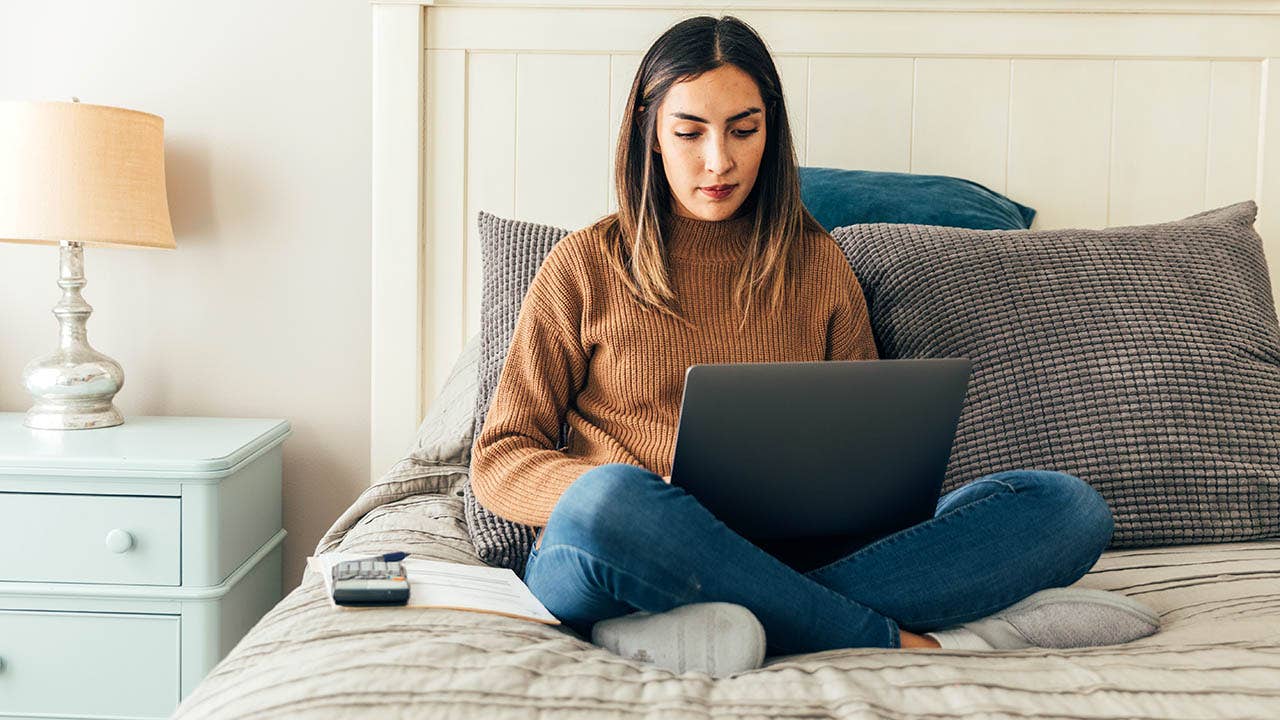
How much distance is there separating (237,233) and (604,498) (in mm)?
1248

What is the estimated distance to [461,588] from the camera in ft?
2.99

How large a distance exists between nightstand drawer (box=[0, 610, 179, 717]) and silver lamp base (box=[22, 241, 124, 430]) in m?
0.34

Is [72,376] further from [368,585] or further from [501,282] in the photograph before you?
[368,585]

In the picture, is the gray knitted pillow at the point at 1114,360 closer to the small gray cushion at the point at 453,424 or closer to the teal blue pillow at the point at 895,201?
the teal blue pillow at the point at 895,201

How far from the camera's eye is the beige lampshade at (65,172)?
1503 millimetres

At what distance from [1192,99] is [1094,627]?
4.08 feet

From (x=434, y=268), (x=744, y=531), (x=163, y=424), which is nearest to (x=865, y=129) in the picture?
(x=434, y=268)

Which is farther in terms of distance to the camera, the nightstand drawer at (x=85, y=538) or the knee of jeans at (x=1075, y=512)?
the nightstand drawer at (x=85, y=538)

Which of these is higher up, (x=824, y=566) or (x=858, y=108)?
(x=858, y=108)

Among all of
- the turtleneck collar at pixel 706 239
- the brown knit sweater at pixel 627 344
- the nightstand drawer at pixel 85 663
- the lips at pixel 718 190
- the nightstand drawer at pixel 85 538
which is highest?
the lips at pixel 718 190

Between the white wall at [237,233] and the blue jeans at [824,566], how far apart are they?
99 cm

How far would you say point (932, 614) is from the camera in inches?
34.9

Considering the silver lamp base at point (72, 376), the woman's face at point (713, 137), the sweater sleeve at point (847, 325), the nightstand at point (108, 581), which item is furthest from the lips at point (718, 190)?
the silver lamp base at point (72, 376)

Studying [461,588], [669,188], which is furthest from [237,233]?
[461,588]
